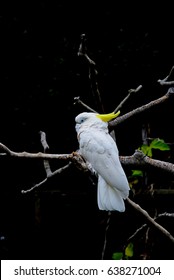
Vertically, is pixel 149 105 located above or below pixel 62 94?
below

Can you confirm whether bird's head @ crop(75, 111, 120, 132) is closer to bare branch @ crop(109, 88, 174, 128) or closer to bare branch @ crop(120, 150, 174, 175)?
bare branch @ crop(109, 88, 174, 128)

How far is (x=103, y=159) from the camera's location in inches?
50.6

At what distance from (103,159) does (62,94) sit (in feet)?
2.68

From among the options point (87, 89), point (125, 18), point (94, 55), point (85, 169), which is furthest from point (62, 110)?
point (85, 169)

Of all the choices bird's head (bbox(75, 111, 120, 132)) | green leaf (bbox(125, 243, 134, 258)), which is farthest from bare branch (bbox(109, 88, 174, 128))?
green leaf (bbox(125, 243, 134, 258))

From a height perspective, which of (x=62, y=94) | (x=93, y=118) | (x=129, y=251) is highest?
(x=62, y=94)

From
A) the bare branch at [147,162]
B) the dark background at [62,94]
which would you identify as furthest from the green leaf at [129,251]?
the bare branch at [147,162]

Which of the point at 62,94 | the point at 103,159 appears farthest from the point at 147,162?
the point at 62,94

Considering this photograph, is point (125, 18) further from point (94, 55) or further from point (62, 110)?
point (62, 110)

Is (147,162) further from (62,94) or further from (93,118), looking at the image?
(62,94)

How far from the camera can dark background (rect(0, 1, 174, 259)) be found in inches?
78.7

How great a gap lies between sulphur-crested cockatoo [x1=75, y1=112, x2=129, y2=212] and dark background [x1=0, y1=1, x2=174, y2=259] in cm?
64

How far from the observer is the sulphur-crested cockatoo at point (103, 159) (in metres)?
1.21

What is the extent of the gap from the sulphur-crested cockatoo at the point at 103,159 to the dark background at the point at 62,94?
0.64m
